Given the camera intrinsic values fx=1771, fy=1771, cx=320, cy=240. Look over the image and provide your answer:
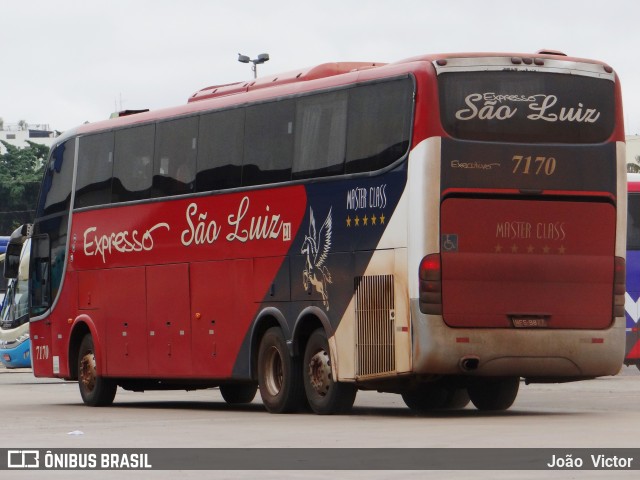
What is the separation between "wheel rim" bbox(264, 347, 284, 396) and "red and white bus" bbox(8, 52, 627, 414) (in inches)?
1.1

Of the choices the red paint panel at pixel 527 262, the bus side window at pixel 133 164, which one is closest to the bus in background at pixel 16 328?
the bus side window at pixel 133 164

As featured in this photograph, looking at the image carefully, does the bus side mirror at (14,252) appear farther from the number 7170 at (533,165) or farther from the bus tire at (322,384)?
the number 7170 at (533,165)

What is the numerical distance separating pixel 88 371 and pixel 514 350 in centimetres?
905

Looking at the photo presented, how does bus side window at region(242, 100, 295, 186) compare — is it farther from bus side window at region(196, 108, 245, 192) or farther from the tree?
the tree

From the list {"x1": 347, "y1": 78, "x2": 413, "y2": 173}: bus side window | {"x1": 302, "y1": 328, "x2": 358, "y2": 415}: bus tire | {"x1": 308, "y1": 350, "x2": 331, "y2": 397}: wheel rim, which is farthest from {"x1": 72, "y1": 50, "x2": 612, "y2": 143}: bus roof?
{"x1": 308, "y1": 350, "x2": 331, "y2": 397}: wheel rim

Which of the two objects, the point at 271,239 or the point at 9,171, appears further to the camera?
the point at 9,171

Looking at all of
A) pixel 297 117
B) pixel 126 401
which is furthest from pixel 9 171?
pixel 297 117

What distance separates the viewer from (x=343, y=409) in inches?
813

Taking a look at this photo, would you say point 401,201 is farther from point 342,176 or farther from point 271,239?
point 271,239

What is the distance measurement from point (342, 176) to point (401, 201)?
122 cm

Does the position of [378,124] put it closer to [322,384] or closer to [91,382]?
[322,384]

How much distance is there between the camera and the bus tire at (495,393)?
71.7 feet

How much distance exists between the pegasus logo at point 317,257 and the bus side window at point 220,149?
181 cm

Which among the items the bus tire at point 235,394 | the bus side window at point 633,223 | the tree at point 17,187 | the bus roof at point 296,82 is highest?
the tree at point 17,187
